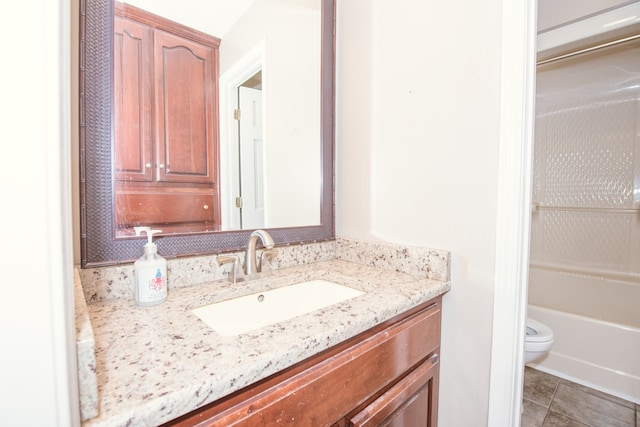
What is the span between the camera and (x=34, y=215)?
28cm

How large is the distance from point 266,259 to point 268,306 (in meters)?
0.17

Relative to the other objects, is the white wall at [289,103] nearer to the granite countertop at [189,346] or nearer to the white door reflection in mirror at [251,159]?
the white door reflection in mirror at [251,159]

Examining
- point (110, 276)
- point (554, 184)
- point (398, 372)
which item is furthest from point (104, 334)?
point (554, 184)

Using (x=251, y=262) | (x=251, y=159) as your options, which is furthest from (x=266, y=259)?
(x=251, y=159)

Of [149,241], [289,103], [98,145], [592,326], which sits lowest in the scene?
[592,326]

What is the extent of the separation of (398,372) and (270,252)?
1.83ft

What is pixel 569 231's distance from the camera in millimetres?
2301

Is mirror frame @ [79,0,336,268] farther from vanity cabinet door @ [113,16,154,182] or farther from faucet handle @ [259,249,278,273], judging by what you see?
faucet handle @ [259,249,278,273]

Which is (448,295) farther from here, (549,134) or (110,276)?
(549,134)

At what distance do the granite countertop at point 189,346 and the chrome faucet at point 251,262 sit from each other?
0.05m

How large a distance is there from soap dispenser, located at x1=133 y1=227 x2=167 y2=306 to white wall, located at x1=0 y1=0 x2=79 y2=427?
1.46ft

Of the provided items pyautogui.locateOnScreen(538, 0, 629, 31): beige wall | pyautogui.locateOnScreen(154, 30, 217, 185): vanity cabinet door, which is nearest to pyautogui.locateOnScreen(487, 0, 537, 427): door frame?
Result: pyautogui.locateOnScreen(154, 30, 217, 185): vanity cabinet door

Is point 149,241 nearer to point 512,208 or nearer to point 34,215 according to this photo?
point 34,215

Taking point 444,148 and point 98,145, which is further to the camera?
point 444,148
